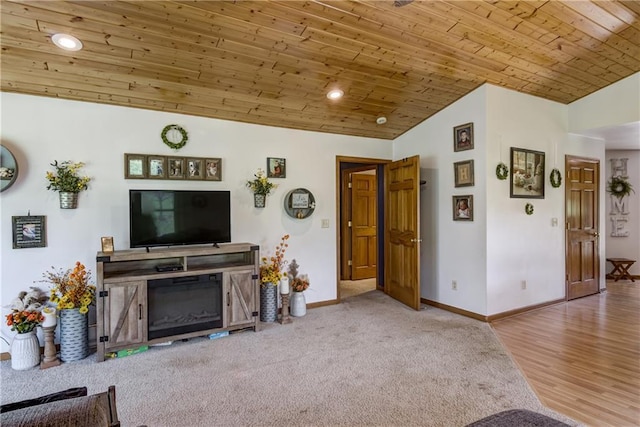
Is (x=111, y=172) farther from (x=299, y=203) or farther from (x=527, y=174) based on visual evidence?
(x=527, y=174)

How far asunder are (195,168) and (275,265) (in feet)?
4.78

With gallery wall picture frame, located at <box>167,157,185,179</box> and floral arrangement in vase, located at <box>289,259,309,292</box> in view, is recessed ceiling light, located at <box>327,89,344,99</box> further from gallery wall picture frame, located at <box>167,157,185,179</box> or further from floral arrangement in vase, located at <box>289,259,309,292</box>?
floral arrangement in vase, located at <box>289,259,309,292</box>

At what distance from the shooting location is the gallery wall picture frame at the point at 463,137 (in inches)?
166

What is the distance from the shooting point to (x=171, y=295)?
340cm

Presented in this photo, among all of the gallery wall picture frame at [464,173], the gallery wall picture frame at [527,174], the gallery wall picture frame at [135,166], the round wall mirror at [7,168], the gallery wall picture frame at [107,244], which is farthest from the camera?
the gallery wall picture frame at [527,174]

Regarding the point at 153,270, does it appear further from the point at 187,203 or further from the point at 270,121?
the point at 270,121

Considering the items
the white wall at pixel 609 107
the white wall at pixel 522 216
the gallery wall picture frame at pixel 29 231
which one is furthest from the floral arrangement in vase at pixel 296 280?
the white wall at pixel 609 107

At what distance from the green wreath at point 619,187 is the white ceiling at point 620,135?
66 cm

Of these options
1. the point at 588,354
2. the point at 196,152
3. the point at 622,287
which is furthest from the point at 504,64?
the point at 622,287

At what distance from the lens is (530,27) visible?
126 inches

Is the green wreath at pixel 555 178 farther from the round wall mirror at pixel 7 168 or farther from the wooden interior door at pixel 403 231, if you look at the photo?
the round wall mirror at pixel 7 168

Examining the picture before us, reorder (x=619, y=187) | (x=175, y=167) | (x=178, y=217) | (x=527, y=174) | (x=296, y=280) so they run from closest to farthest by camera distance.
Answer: (x=178, y=217) < (x=175, y=167) < (x=296, y=280) < (x=527, y=174) < (x=619, y=187)

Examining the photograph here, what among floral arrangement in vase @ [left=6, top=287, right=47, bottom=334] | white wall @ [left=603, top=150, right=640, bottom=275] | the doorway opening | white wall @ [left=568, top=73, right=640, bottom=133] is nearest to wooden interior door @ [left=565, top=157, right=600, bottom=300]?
white wall @ [left=568, top=73, right=640, bottom=133]

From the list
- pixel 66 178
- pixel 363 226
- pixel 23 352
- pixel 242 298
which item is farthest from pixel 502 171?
pixel 23 352
